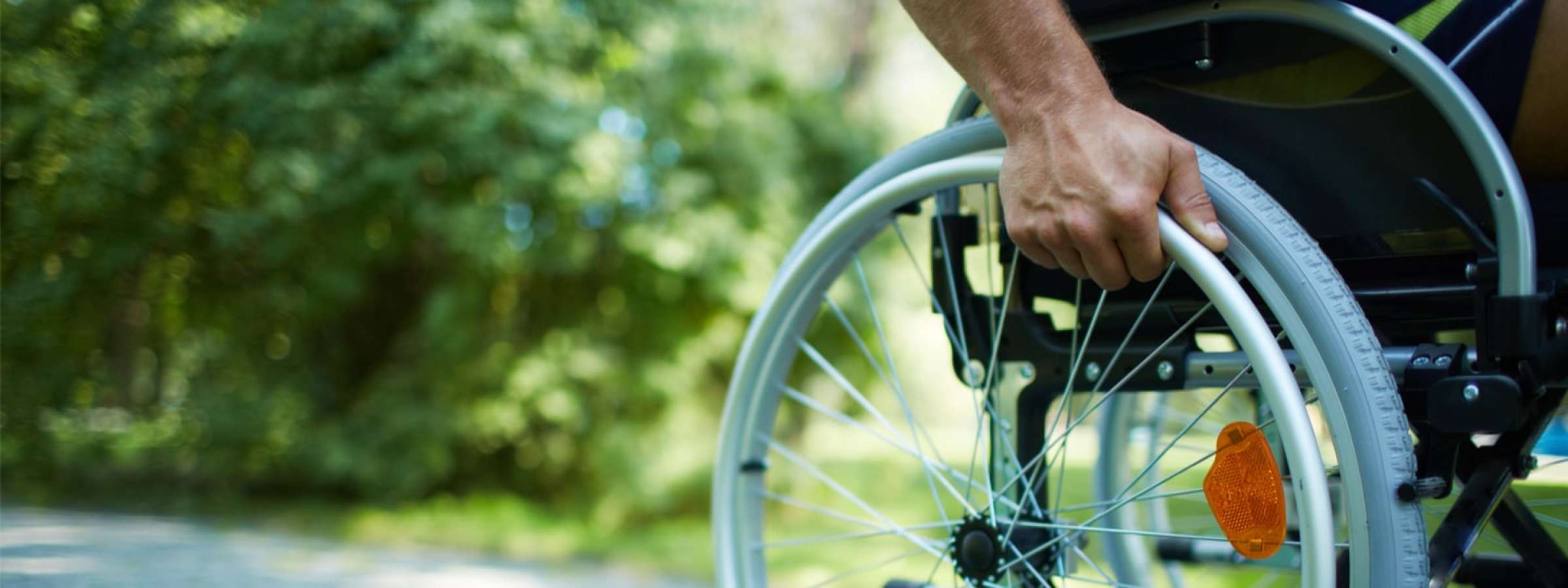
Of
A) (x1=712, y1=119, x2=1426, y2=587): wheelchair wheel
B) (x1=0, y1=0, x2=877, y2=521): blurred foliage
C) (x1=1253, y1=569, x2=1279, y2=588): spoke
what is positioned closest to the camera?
(x1=712, y1=119, x2=1426, y2=587): wheelchair wheel

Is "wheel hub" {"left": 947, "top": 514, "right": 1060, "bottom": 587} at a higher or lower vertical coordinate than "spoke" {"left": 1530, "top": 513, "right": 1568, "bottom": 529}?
higher

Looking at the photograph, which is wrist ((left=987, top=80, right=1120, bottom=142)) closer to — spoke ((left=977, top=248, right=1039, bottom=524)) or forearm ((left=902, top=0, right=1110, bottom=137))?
forearm ((left=902, top=0, right=1110, bottom=137))

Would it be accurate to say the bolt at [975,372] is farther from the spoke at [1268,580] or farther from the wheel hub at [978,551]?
the spoke at [1268,580]

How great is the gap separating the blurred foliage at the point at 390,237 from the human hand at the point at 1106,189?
35.5 inches

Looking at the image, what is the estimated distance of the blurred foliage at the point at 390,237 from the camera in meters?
1.13

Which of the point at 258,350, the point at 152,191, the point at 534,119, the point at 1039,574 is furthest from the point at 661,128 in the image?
the point at 1039,574

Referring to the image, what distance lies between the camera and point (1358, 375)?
703 mm

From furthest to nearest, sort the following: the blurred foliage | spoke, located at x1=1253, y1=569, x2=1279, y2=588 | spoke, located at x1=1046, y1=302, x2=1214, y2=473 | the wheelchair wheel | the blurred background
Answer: spoke, located at x1=1253, y1=569, x2=1279, y2=588 < the blurred background < the blurred foliage < spoke, located at x1=1046, y1=302, x2=1214, y2=473 < the wheelchair wheel

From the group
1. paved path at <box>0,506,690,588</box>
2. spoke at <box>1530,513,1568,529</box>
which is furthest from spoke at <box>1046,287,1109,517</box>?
paved path at <box>0,506,690,588</box>

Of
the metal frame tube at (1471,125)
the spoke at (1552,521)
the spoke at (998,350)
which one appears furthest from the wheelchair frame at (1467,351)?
the spoke at (1552,521)

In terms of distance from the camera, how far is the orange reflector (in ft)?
2.46

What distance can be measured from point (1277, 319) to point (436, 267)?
6.36 ft

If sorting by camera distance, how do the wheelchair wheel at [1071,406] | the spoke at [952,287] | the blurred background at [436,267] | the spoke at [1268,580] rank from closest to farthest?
the wheelchair wheel at [1071,406] → the spoke at [952,287] → the blurred background at [436,267] → the spoke at [1268,580]

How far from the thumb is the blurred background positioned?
0.99m
